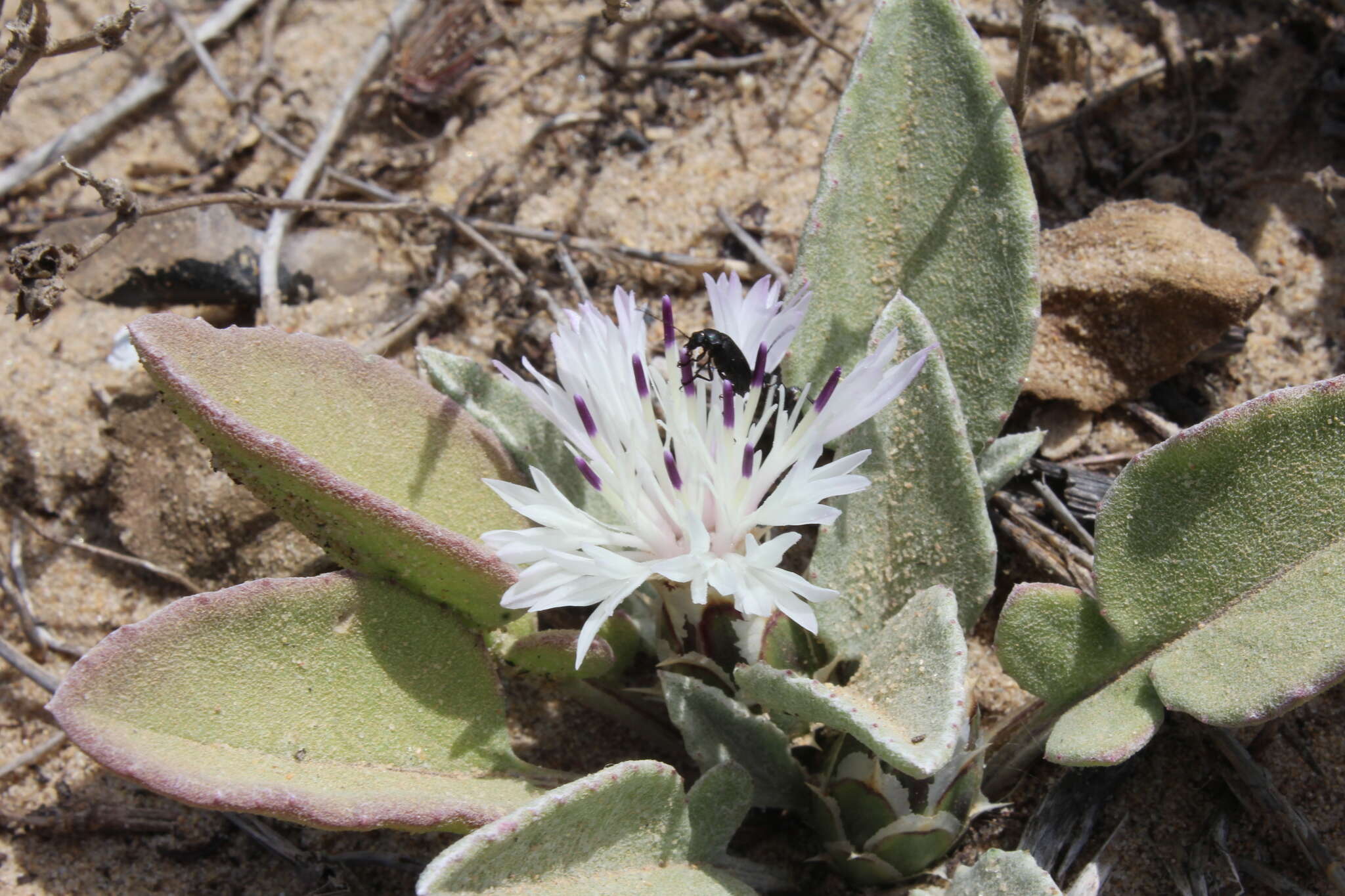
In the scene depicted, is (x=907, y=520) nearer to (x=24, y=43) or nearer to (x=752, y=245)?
(x=752, y=245)

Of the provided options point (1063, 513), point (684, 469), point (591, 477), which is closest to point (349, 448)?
point (591, 477)

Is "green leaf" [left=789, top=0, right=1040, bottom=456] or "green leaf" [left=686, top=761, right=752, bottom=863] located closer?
"green leaf" [left=686, top=761, right=752, bottom=863]

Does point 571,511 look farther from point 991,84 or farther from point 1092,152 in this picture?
point 1092,152

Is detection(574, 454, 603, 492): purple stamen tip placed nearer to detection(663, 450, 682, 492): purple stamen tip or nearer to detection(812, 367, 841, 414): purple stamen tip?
detection(663, 450, 682, 492): purple stamen tip

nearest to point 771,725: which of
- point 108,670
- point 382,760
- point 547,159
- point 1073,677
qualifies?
point 1073,677

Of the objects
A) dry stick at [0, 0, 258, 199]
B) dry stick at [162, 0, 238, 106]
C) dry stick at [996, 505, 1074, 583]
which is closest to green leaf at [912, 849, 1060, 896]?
dry stick at [996, 505, 1074, 583]
